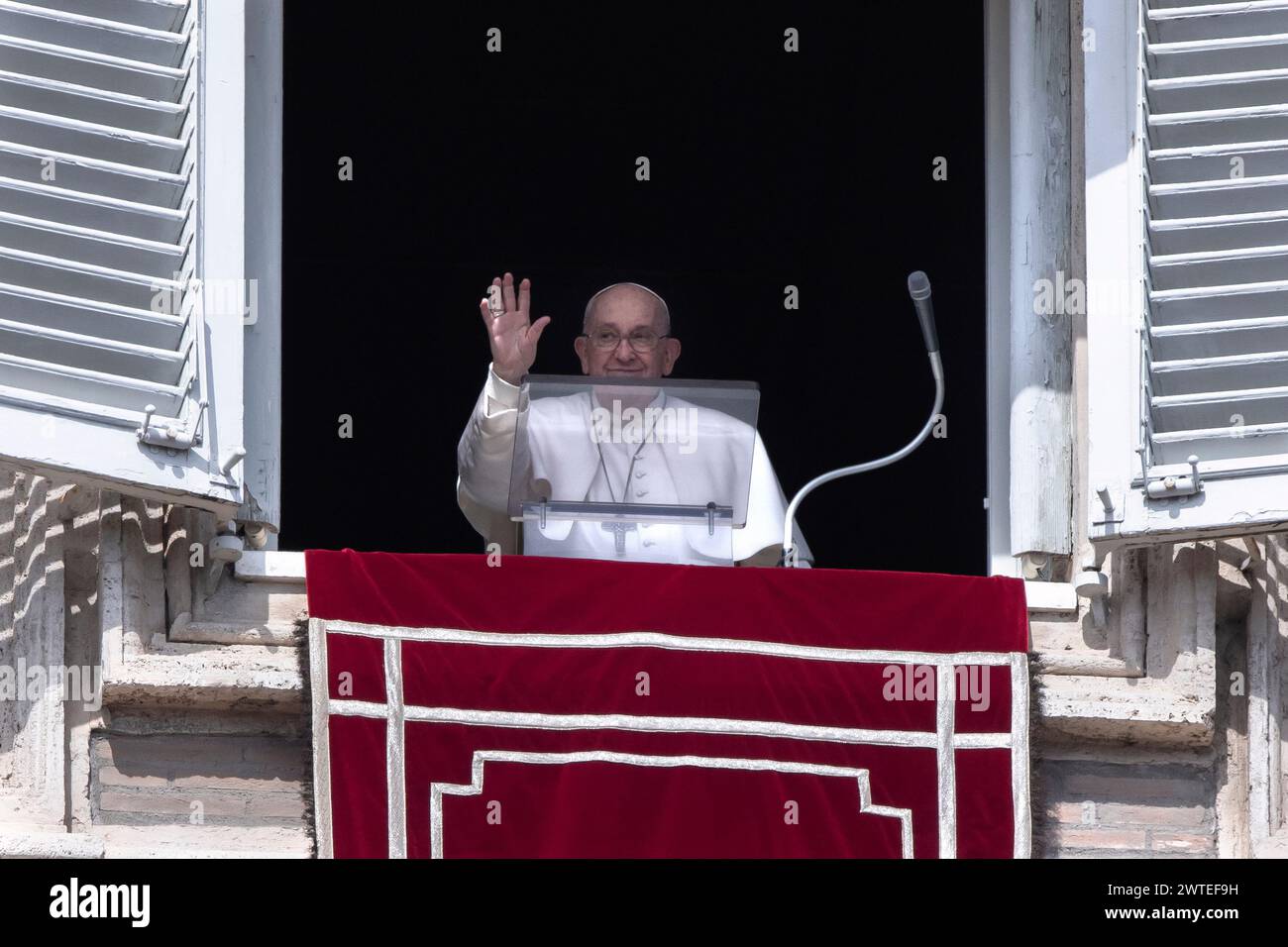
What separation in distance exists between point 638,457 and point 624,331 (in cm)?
95

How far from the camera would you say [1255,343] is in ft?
23.4

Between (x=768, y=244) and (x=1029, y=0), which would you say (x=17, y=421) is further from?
(x=768, y=244)

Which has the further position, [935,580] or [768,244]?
[768,244]

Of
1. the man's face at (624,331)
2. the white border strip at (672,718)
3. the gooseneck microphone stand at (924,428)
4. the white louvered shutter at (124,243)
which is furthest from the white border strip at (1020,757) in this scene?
the white louvered shutter at (124,243)

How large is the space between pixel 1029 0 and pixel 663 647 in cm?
185

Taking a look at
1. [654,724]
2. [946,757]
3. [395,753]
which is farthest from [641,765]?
[946,757]

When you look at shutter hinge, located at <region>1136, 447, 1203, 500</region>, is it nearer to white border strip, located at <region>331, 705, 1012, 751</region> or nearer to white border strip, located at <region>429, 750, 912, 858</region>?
white border strip, located at <region>331, 705, 1012, 751</region>

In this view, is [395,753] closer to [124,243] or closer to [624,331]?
[124,243]

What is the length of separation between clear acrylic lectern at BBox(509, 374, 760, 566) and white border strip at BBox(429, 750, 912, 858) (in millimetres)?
506

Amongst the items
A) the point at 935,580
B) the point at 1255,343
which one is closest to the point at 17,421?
the point at 935,580

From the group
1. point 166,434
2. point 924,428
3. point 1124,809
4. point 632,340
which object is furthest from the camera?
point 632,340

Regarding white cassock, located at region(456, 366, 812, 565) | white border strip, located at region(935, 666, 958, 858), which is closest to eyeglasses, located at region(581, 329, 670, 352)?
white cassock, located at region(456, 366, 812, 565)

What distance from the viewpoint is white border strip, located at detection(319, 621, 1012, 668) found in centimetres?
694

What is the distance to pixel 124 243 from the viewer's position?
23.0ft
